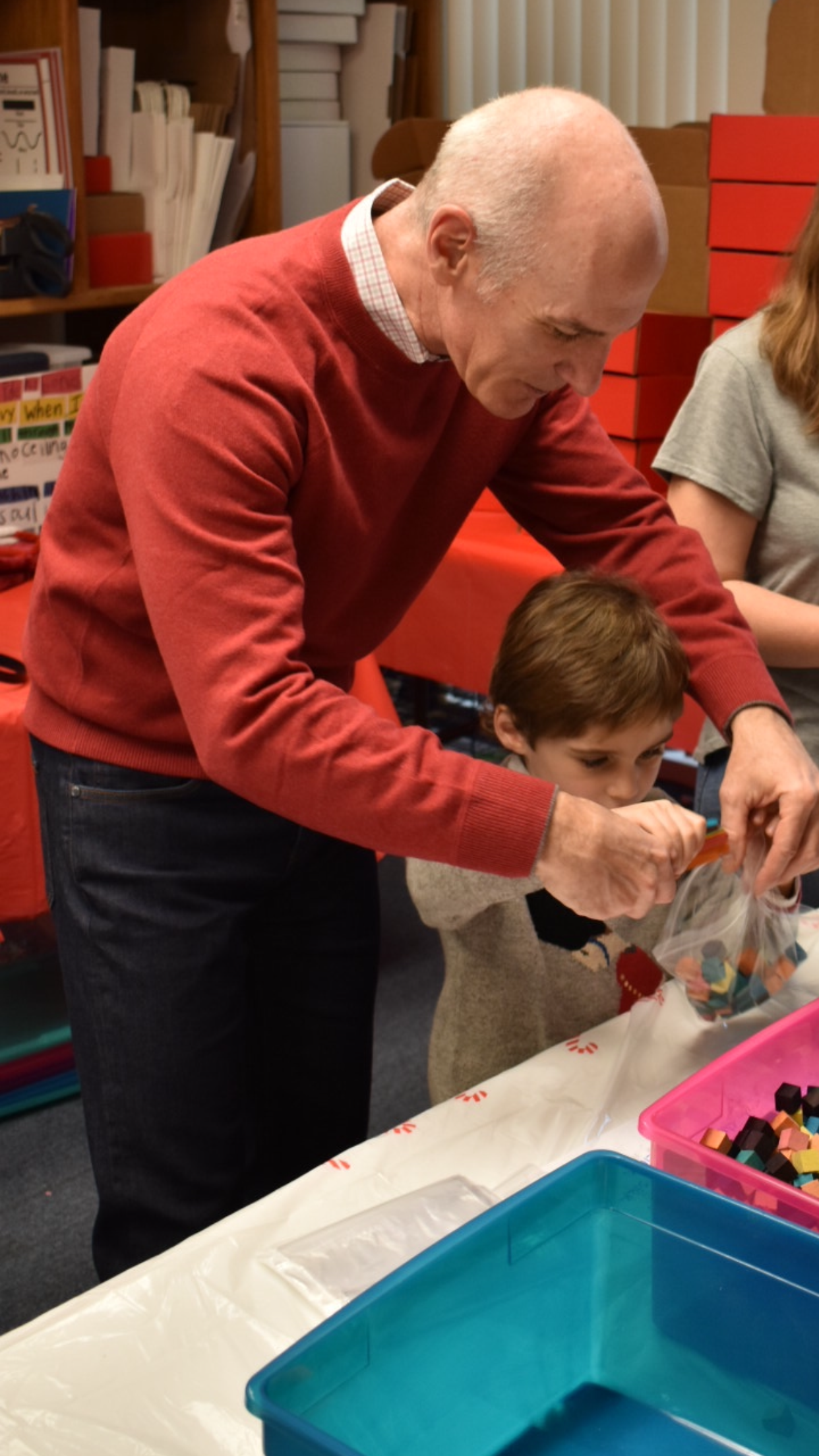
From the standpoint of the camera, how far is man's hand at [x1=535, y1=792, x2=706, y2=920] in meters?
0.99

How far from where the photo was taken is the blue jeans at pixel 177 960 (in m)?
1.22

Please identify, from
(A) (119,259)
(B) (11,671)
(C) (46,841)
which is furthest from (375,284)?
(A) (119,259)

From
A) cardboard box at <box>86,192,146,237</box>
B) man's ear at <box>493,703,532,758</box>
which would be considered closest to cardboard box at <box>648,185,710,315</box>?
cardboard box at <box>86,192,146,237</box>

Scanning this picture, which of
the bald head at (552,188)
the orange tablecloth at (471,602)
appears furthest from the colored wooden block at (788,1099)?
the orange tablecloth at (471,602)

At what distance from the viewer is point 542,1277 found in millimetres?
861

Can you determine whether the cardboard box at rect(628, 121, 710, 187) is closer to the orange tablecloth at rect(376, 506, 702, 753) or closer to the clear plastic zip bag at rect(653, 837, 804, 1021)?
the orange tablecloth at rect(376, 506, 702, 753)

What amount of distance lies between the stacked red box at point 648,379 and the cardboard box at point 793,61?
14.4 inches

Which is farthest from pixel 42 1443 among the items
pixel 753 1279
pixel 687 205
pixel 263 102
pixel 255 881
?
pixel 263 102

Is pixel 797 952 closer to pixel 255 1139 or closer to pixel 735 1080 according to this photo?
pixel 735 1080

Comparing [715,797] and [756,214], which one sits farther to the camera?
[756,214]

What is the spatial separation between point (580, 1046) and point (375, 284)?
645mm

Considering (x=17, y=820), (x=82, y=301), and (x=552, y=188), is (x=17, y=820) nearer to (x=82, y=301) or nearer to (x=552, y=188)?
(x=82, y=301)

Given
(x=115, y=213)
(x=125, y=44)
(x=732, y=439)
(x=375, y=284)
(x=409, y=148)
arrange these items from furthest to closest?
(x=125, y=44)
(x=409, y=148)
(x=115, y=213)
(x=732, y=439)
(x=375, y=284)

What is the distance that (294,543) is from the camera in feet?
3.72
